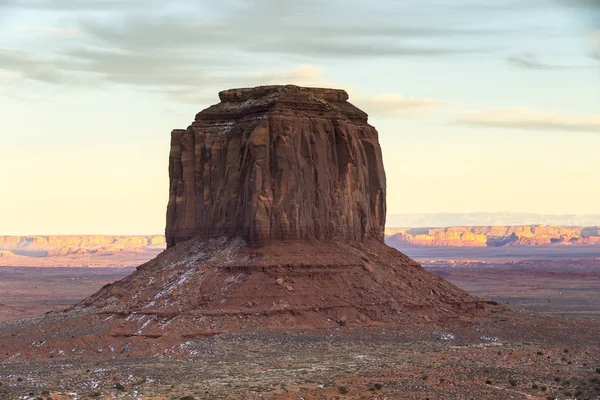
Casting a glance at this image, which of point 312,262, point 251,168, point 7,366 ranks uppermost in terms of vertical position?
point 251,168

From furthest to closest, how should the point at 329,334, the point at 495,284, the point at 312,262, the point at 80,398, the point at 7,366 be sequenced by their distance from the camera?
the point at 495,284, the point at 312,262, the point at 329,334, the point at 7,366, the point at 80,398

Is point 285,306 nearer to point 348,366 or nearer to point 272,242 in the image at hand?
point 272,242

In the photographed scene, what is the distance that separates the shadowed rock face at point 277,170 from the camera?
7138 centimetres

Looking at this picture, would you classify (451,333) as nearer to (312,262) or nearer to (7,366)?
(312,262)

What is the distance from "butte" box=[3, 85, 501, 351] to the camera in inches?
2648

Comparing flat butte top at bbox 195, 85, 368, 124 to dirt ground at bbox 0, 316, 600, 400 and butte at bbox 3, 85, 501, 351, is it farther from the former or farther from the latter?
dirt ground at bbox 0, 316, 600, 400

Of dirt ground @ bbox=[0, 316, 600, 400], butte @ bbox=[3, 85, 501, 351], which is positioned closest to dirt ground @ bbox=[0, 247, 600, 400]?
dirt ground @ bbox=[0, 316, 600, 400]

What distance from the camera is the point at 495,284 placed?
17438cm

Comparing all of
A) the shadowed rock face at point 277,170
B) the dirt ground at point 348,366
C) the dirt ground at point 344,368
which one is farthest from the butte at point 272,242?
the dirt ground at point 344,368

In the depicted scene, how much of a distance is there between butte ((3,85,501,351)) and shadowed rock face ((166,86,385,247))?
0.28 feet

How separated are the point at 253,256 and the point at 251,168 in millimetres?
5642

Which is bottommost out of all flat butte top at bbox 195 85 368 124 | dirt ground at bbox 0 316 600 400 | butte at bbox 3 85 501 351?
dirt ground at bbox 0 316 600 400

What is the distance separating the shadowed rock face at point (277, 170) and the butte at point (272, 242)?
85 millimetres

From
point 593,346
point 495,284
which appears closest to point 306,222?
point 593,346
